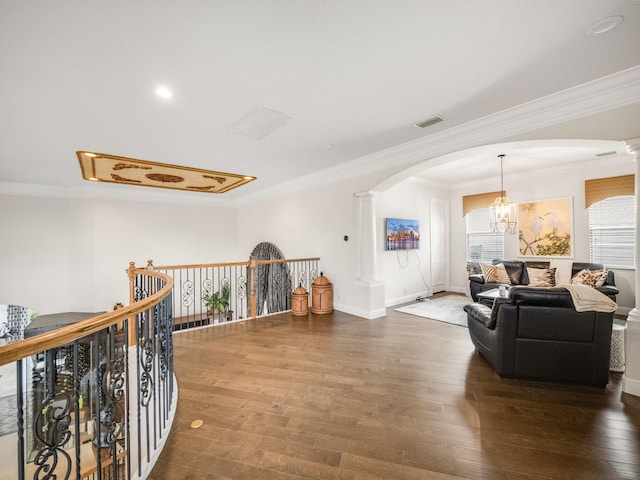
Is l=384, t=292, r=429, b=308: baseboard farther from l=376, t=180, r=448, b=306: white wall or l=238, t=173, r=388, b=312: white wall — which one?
l=238, t=173, r=388, b=312: white wall

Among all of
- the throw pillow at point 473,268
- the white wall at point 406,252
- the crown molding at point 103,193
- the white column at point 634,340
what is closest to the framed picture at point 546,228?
the throw pillow at point 473,268

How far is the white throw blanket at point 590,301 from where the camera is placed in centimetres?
247

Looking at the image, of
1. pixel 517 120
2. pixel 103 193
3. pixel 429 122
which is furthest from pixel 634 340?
pixel 103 193

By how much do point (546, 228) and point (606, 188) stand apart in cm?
116

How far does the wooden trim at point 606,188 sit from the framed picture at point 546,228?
295 millimetres

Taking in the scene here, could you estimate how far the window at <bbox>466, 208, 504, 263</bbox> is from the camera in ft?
21.8

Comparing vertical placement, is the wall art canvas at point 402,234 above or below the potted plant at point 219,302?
above

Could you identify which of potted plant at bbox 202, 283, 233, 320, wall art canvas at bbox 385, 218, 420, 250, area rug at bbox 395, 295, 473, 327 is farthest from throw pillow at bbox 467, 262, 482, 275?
potted plant at bbox 202, 283, 233, 320

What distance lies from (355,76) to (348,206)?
292cm

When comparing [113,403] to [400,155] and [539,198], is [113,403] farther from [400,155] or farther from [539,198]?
[539,198]

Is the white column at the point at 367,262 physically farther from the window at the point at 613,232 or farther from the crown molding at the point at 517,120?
the window at the point at 613,232

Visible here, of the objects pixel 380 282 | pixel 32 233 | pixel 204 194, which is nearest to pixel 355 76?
pixel 380 282

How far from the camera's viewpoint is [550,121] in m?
2.84

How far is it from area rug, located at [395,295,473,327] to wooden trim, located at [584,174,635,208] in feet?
10.1
